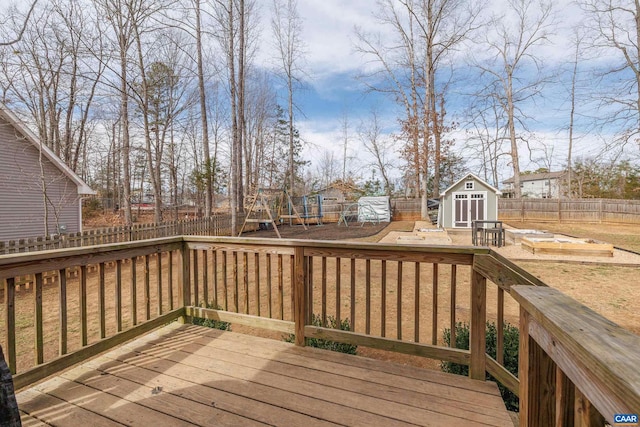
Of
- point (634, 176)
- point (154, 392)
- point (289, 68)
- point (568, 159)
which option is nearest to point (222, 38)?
point (289, 68)

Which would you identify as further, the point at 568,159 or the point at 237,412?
the point at 568,159

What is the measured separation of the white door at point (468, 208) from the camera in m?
15.3

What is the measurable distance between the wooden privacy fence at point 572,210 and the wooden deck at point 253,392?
2156 centimetres

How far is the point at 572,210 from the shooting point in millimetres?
18969

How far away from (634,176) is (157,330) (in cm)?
3416

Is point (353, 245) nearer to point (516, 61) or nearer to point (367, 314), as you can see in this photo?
point (367, 314)

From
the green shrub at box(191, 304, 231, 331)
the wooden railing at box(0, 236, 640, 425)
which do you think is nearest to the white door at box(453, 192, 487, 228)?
the wooden railing at box(0, 236, 640, 425)

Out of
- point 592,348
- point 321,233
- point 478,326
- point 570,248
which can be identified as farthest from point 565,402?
point 321,233

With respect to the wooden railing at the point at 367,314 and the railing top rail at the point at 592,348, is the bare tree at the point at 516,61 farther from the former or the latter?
the railing top rail at the point at 592,348

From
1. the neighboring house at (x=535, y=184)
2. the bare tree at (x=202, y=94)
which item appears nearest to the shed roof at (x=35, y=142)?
the bare tree at (x=202, y=94)

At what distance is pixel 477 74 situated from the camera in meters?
20.9

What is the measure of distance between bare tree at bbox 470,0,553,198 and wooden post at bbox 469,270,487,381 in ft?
73.9

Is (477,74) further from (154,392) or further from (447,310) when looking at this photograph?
(154,392)

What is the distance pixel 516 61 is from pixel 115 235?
25.1 m
